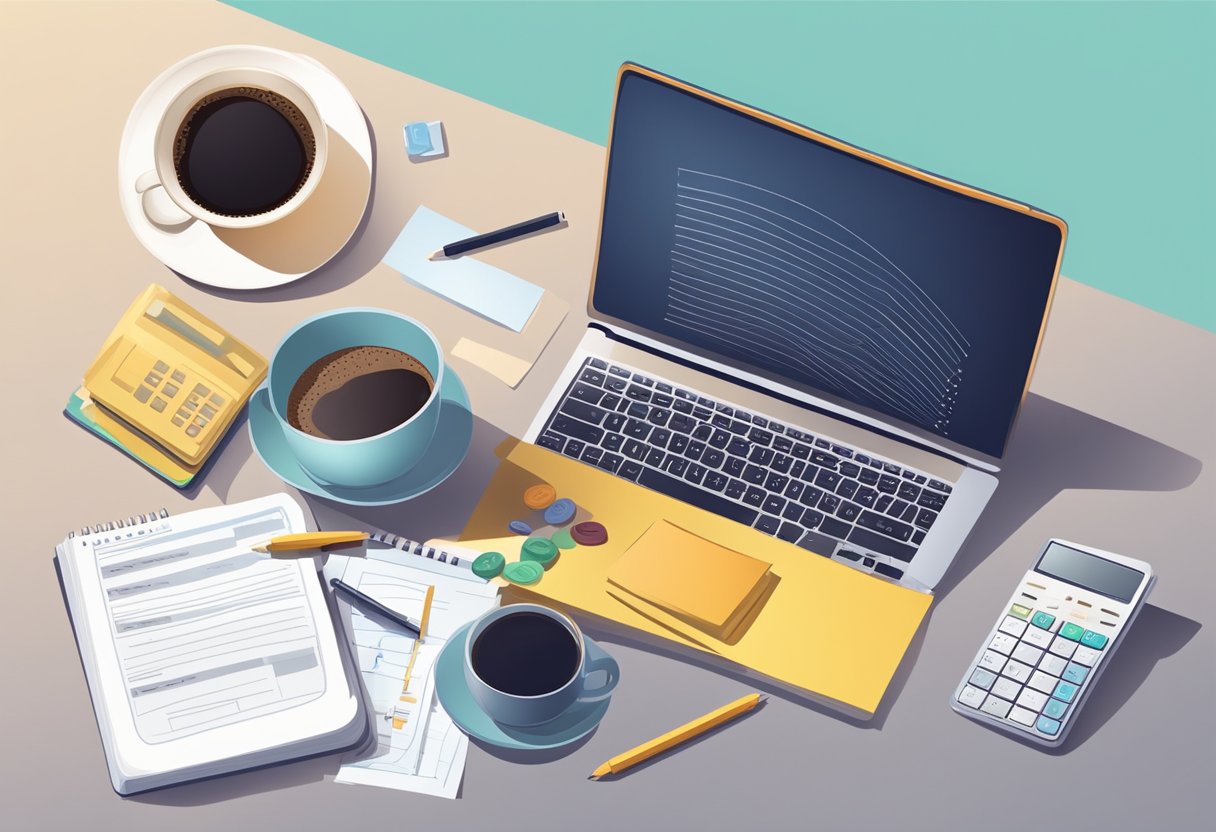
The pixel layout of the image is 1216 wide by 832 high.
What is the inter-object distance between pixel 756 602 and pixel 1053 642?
25cm

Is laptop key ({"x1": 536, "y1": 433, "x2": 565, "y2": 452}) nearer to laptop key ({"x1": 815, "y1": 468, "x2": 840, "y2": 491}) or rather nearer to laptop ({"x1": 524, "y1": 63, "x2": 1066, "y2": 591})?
laptop ({"x1": 524, "y1": 63, "x2": 1066, "y2": 591})

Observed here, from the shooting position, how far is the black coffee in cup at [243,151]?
1.36m

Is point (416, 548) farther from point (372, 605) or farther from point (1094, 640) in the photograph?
point (1094, 640)

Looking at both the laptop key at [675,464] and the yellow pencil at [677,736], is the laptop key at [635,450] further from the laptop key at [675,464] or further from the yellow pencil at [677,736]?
the yellow pencil at [677,736]

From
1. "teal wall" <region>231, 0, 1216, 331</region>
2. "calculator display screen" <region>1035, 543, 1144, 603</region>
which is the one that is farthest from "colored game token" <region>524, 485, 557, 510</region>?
"teal wall" <region>231, 0, 1216, 331</region>

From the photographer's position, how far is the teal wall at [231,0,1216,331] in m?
2.15

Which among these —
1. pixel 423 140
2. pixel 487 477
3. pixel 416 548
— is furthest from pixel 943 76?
pixel 416 548

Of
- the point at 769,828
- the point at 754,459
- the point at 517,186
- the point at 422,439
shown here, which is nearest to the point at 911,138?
the point at 517,186

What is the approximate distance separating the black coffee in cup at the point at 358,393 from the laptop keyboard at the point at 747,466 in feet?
0.46

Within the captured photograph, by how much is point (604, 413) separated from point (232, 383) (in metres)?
0.36

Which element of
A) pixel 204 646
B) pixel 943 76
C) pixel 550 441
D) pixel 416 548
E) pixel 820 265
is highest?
pixel 943 76

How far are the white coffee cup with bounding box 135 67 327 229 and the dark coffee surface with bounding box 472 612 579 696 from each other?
529 millimetres

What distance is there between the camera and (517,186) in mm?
1486

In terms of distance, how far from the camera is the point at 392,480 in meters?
1.24
